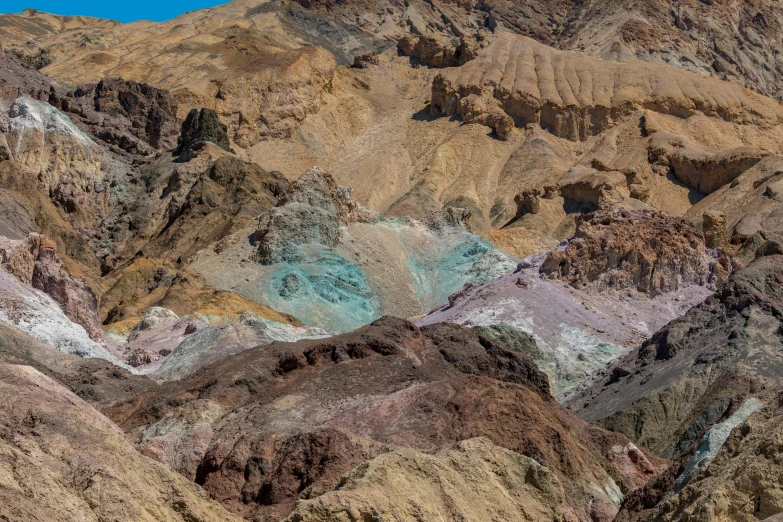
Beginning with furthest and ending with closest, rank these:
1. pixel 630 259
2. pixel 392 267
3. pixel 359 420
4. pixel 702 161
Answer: pixel 702 161 < pixel 392 267 < pixel 630 259 < pixel 359 420

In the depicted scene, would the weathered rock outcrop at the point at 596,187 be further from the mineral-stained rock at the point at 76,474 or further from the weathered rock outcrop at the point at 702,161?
the mineral-stained rock at the point at 76,474

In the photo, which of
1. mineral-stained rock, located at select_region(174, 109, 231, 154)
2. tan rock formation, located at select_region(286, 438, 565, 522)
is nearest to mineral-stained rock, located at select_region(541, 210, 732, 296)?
tan rock formation, located at select_region(286, 438, 565, 522)

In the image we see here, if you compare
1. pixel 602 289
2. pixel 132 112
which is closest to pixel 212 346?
pixel 602 289

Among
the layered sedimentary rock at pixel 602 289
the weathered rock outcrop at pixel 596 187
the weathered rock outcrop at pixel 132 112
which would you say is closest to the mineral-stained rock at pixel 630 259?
the layered sedimentary rock at pixel 602 289

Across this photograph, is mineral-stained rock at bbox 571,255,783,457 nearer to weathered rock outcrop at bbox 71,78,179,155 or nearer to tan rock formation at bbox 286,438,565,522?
tan rock formation at bbox 286,438,565,522

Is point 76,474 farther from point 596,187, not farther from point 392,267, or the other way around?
point 596,187
